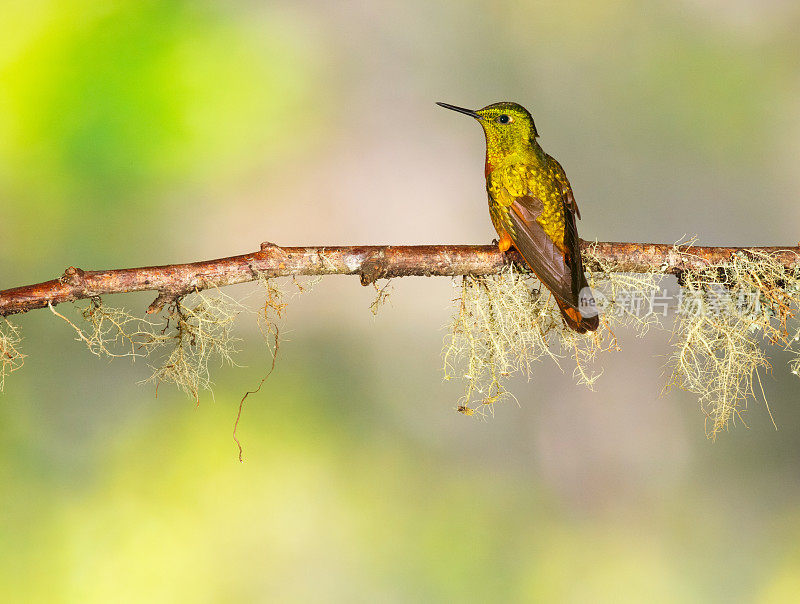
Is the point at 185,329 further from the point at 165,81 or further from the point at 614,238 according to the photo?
the point at 614,238

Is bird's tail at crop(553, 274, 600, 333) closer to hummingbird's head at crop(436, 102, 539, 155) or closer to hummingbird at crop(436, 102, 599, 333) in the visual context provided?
hummingbird at crop(436, 102, 599, 333)

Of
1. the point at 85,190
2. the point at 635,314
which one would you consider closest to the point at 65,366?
the point at 85,190

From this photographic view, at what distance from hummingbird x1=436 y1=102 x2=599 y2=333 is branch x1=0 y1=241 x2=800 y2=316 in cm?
12

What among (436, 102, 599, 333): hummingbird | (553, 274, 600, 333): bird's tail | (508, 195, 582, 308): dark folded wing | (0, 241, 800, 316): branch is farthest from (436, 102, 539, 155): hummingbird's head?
(553, 274, 600, 333): bird's tail

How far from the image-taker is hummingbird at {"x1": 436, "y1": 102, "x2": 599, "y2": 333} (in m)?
1.85

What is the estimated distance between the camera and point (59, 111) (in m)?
2.63

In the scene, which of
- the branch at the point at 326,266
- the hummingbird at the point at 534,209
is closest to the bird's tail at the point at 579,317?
the hummingbird at the point at 534,209

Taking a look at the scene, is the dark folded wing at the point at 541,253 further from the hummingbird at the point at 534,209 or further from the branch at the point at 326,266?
the branch at the point at 326,266

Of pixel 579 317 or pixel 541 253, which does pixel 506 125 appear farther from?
pixel 579 317

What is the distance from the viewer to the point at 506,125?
202 cm

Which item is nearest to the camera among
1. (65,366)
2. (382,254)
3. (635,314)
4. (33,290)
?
(33,290)

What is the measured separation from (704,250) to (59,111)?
7.48 feet

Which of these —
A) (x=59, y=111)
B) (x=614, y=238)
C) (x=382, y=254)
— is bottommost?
(x=382, y=254)

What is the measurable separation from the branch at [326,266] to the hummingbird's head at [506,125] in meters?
0.29
